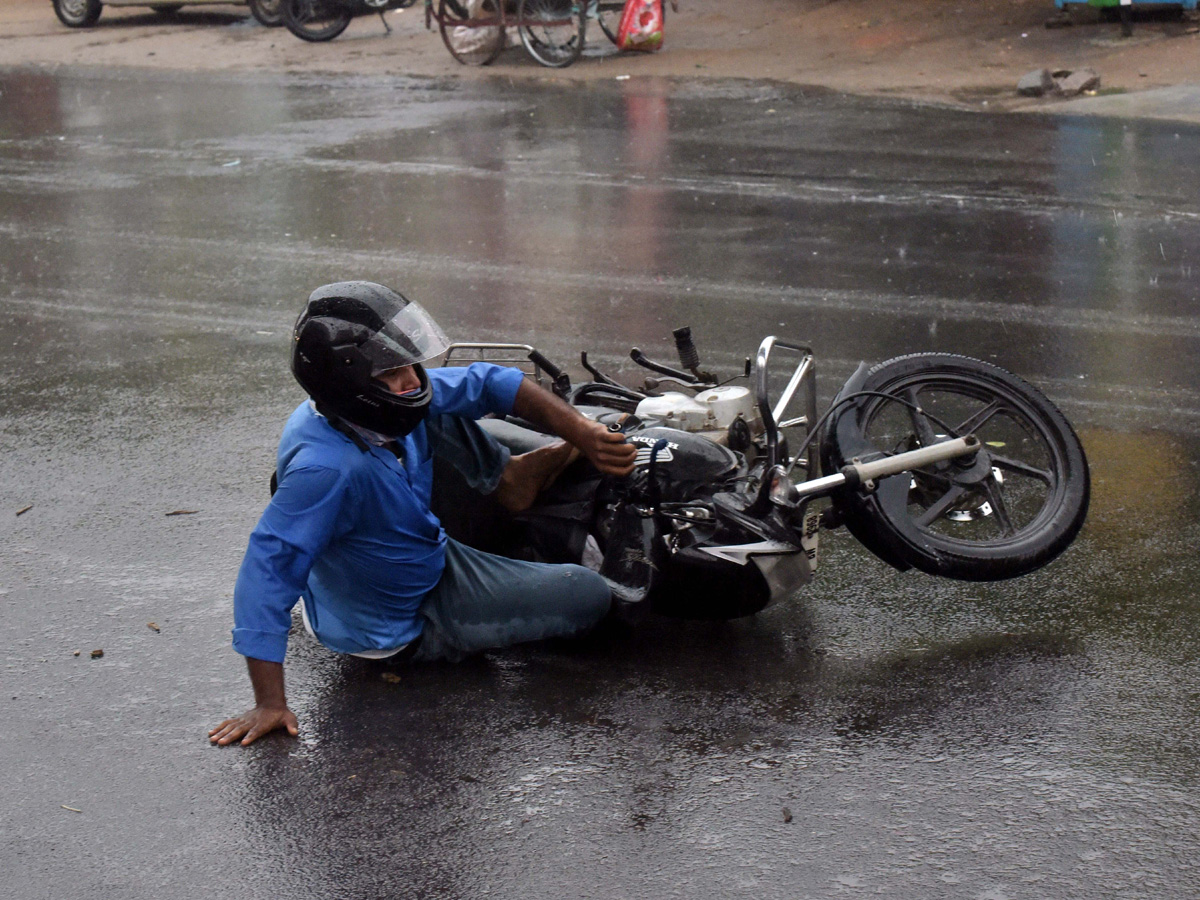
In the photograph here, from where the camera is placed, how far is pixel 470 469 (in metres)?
4.52

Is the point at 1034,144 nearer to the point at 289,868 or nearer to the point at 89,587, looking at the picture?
the point at 89,587

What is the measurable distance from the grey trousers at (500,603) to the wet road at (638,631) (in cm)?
12

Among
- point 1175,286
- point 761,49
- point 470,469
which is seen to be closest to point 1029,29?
point 761,49

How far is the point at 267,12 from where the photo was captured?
2089 centimetres

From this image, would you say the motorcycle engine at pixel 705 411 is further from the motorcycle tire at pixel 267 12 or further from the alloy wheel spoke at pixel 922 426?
the motorcycle tire at pixel 267 12

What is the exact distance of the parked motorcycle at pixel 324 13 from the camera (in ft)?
63.5

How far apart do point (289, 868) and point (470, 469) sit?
1.43m

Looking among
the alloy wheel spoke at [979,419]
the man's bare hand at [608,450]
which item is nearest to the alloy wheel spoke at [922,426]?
the alloy wheel spoke at [979,419]

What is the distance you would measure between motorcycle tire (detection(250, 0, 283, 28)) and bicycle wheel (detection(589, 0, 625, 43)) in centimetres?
506

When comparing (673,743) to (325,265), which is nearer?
(673,743)

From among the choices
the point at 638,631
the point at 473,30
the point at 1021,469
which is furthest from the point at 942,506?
the point at 473,30

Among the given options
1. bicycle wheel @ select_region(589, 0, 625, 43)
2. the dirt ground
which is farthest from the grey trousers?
bicycle wheel @ select_region(589, 0, 625, 43)

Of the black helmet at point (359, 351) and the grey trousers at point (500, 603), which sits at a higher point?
the black helmet at point (359, 351)

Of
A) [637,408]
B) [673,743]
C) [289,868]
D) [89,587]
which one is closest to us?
[289,868]
